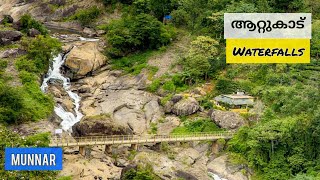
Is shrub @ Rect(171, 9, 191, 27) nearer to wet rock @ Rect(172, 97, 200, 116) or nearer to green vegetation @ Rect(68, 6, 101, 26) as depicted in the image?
green vegetation @ Rect(68, 6, 101, 26)

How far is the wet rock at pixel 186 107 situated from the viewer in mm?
38906

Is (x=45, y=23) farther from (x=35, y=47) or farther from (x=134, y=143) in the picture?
(x=134, y=143)

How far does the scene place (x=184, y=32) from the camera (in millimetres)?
50969

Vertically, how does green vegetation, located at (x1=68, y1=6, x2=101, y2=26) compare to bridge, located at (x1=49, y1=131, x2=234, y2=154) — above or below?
above

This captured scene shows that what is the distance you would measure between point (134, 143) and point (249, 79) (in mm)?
11663

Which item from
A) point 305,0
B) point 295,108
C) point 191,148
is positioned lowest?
point 191,148

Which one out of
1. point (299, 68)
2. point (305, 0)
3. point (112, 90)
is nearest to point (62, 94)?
point (112, 90)

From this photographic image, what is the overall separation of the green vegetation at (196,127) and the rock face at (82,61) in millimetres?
12111

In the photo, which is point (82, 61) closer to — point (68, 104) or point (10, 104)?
point (68, 104)

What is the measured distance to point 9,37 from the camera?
48312 mm

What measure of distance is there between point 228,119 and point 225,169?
13.6 ft

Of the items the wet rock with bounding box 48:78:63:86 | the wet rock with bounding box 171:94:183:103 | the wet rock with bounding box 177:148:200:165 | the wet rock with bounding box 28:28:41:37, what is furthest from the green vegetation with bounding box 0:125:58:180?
the wet rock with bounding box 28:28:41:37

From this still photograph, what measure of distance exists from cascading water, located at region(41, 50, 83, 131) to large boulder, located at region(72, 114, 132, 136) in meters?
3.59

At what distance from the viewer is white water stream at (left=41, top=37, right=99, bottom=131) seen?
39.6 m
